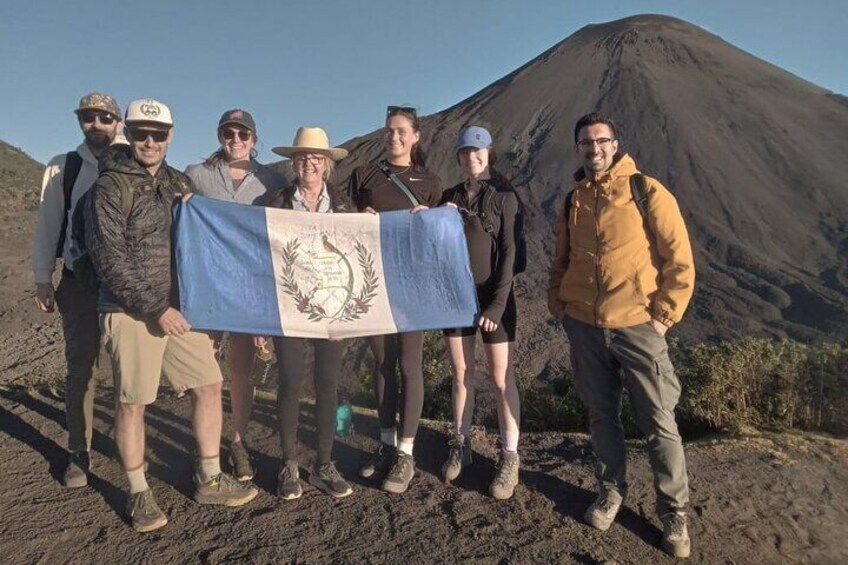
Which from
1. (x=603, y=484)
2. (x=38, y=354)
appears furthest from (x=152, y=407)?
(x=38, y=354)

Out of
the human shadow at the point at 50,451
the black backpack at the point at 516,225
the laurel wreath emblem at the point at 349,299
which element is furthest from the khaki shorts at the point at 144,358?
the black backpack at the point at 516,225

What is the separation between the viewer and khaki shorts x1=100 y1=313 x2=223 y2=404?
10.9ft

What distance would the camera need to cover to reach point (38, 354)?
1316cm

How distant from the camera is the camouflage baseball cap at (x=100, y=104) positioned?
3.91 meters

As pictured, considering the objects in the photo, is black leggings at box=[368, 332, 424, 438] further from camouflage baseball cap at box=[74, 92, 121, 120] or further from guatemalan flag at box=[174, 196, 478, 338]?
camouflage baseball cap at box=[74, 92, 121, 120]

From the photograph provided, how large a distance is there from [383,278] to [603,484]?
1.85 metres

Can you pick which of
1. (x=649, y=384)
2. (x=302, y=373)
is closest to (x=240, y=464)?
(x=302, y=373)

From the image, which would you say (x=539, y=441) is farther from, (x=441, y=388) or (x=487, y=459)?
(x=441, y=388)

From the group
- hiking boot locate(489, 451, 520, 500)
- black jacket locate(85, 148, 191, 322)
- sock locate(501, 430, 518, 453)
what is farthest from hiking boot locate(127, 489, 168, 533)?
sock locate(501, 430, 518, 453)

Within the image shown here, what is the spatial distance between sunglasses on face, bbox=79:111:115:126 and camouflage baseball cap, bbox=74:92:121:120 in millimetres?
25

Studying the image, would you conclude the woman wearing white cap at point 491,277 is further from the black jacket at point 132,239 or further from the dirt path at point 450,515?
the black jacket at point 132,239

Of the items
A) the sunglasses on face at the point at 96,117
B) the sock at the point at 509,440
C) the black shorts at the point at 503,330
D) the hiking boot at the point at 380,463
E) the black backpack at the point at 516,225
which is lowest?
the hiking boot at the point at 380,463

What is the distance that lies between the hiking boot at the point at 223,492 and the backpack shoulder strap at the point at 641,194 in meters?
2.76

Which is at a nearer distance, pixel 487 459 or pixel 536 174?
pixel 487 459
